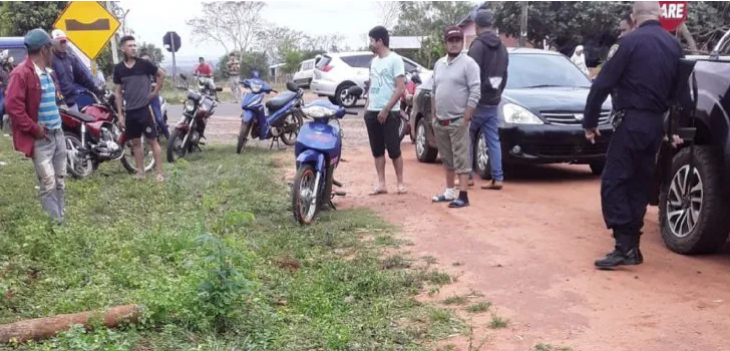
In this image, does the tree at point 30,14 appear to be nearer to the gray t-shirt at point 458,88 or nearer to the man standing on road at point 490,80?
the man standing on road at point 490,80

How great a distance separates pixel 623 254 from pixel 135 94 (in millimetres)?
6250

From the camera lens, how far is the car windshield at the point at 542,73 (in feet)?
31.8

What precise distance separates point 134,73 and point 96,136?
1.03m

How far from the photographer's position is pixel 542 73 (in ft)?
32.6

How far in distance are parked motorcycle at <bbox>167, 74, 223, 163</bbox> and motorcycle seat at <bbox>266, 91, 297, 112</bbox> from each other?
3.04 ft

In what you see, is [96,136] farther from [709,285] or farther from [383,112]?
[709,285]

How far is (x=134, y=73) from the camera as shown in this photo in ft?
31.2

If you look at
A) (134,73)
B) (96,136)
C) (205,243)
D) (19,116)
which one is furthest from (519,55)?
(205,243)

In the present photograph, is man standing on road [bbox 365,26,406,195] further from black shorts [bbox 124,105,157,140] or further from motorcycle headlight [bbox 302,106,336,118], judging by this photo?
black shorts [bbox 124,105,157,140]

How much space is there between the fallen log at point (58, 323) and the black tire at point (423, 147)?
737 centimetres

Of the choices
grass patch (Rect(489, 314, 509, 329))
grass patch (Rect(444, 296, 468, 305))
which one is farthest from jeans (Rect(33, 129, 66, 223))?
grass patch (Rect(489, 314, 509, 329))

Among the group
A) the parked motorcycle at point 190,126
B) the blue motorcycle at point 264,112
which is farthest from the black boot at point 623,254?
the parked motorcycle at point 190,126

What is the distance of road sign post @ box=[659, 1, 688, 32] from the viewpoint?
12.9 meters

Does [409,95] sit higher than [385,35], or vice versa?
[385,35]
